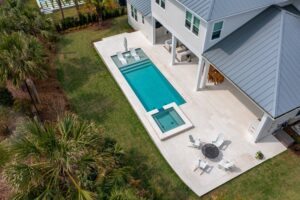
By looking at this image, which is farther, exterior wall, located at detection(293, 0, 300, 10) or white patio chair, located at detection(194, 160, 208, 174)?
exterior wall, located at detection(293, 0, 300, 10)

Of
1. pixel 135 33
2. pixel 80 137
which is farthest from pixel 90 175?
pixel 135 33

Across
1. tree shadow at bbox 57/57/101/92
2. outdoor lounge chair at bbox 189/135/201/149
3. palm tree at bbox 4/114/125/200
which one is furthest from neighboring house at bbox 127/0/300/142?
palm tree at bbox 4/114/125/200

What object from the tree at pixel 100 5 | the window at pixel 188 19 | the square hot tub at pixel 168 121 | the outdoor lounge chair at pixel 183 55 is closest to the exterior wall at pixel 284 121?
the square hot tub at pixel 168 121

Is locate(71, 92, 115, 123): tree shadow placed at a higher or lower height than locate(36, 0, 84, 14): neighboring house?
lower

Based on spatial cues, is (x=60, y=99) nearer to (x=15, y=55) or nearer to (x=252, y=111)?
(x=15, y=55)

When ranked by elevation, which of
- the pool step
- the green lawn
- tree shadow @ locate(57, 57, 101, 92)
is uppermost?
the pool step

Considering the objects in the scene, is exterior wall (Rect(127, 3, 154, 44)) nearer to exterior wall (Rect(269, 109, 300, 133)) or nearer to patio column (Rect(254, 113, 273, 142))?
patio column (Rect(254, 113, 273, 142))

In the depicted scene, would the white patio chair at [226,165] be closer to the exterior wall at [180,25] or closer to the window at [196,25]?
the exterior wall at [180,25]
